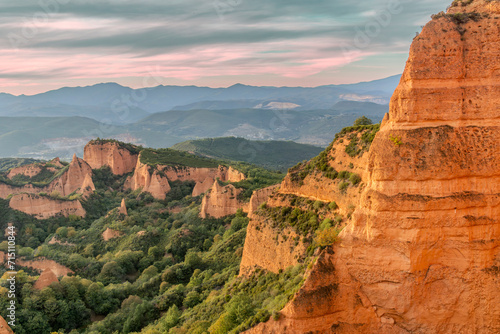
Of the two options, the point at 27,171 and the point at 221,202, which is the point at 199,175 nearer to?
the point at 221,202

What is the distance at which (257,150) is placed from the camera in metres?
181

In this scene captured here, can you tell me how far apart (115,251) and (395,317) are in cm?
4317

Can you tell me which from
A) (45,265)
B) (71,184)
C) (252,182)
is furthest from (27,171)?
(252,182)

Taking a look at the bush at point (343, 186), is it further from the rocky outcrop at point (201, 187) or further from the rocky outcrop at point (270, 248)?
the rocky outcrop at point (201, 187)

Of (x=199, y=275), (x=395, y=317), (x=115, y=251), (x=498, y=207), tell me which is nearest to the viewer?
(x=498, y=207)

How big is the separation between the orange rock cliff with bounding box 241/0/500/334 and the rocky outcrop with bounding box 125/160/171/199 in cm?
5635

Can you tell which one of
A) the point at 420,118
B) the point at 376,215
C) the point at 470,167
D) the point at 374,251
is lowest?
the point at 374,251

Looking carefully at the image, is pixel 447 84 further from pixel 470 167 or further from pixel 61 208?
pixel 61 208

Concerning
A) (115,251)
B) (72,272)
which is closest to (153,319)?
(72,272)

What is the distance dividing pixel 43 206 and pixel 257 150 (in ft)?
406

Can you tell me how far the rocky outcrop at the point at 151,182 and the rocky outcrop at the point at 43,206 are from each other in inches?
462

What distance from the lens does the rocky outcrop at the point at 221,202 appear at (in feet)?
172

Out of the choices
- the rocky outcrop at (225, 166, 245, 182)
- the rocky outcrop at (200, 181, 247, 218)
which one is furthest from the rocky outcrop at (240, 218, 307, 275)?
the rocky outcrop at (225, 166, 245, 182)

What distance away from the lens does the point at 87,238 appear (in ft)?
186
